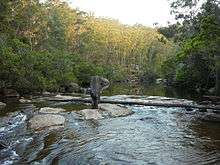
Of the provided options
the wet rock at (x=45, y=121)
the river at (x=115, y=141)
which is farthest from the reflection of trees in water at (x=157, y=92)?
the wet rock at (x=45, y=121)

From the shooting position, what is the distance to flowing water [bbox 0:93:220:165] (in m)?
10.1

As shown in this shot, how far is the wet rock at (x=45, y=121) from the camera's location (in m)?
15.1

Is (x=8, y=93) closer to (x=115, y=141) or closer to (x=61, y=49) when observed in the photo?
(x=115, y=141)

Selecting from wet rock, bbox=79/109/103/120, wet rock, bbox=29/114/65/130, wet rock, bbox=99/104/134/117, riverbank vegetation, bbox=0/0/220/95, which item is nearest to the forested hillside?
riverbank vegetation, bbox=0/0/220/95

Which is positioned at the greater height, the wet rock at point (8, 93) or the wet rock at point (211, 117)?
the wet rock at point (8, 93)

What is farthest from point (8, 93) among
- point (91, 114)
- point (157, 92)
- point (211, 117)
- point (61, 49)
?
point (61, 49)

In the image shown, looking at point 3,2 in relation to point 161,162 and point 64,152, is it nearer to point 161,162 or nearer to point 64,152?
point 64,152

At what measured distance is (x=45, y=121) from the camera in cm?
1561

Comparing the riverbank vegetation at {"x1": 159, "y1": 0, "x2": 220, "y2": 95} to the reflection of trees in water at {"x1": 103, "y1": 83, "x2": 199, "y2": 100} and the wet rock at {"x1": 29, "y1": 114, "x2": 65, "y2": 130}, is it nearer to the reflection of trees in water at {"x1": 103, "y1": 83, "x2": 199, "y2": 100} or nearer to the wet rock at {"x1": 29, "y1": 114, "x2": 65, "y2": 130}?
the reflection of trees in water at {"x1": 103, "y1": 83, "x2": 199, "y2": 100}

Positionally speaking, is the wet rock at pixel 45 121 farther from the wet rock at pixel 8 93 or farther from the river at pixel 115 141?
the wet rock at pixel 8 93

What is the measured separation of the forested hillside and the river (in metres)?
6.51

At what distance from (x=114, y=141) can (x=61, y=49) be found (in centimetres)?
5157

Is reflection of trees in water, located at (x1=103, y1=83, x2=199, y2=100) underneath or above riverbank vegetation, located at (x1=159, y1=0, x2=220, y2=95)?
underneath

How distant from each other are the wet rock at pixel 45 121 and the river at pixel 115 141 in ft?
0.99
